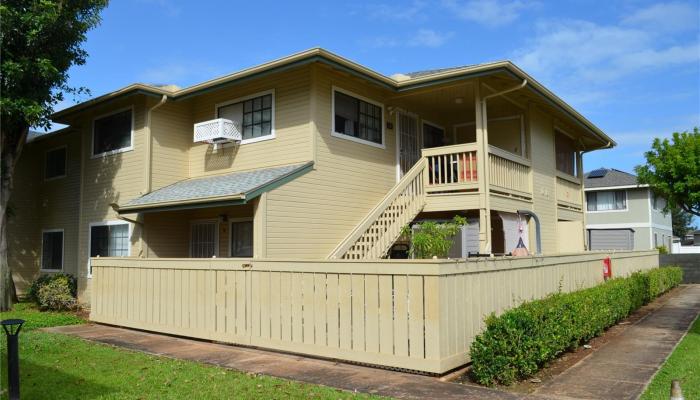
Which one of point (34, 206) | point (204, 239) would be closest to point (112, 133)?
point (204, 239)

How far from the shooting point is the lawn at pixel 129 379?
20.9ft

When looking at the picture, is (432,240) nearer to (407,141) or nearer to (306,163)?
(306,163)

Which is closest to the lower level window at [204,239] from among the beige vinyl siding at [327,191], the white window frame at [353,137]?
the beige vinyl siding at [327,191]

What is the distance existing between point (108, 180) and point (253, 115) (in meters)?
4.78

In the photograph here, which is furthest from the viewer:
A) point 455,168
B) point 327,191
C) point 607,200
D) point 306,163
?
point 607,200

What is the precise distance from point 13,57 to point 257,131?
5980 mm

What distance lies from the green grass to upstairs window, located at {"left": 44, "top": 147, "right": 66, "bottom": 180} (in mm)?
17269

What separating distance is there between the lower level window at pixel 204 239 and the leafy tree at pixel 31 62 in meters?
4.68

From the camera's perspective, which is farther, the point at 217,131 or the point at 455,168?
the point at 455,168

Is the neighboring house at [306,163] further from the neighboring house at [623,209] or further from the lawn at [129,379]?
the neighboring house at [623,209]

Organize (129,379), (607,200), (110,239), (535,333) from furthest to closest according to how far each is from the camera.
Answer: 1. (607,200)
2. (110,239)
3. (535,333)
4. (129,379)

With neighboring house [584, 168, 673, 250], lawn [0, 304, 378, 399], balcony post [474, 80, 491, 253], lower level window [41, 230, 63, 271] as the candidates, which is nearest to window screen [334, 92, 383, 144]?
balcony post [474, 80, 491, 253]

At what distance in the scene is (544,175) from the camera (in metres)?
17.3

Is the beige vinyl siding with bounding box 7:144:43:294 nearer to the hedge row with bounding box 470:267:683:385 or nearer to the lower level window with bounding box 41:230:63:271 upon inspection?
the lower level window with bounding box 41:230:63:271
